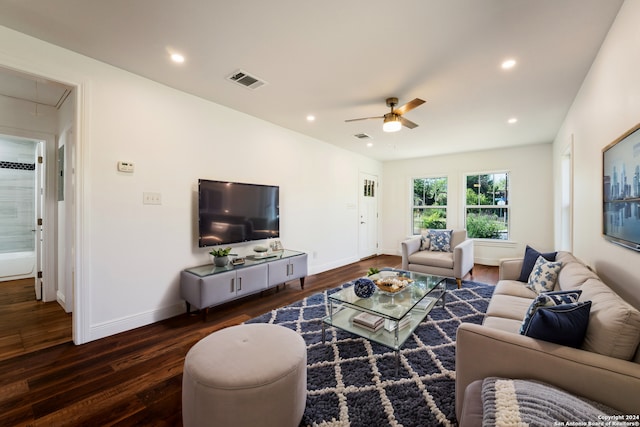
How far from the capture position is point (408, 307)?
2223 mm

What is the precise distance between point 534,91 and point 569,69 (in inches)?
17.7

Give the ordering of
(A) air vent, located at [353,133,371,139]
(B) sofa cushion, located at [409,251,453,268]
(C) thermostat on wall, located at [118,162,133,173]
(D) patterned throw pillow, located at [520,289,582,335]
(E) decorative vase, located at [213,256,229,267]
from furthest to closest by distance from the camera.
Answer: (A) air vent, located at [353,133,371,139], (B) sofa cushion, located at [409,251,453,268], (E) decorative vase, located at [213,256,229,267], (C) thermostat on wall, located at [118,162,133,173], (D) patterned throw pillow, located at [520,289,582,335]

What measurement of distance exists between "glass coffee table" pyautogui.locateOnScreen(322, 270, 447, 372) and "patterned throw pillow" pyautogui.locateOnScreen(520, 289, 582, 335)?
2.52ft

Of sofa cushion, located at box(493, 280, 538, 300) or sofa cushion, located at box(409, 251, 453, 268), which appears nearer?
sofa cushion, located at box(493, 280, 538, 300)

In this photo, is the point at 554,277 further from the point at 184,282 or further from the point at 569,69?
the point at 184,282

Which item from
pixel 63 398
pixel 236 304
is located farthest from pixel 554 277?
pixel 63 398

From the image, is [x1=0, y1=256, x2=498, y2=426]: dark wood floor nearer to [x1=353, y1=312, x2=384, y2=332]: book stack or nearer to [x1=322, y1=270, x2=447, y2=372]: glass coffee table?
[x1=322, y1=270, x2=447, y2=372]: glass coffee table

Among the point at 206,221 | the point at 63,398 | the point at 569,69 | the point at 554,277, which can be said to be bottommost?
the point at 63,398

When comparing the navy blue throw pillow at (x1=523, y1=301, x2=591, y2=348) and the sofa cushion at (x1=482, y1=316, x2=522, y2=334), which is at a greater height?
the navy blue throw pillow at (x1=523, y1=301, x2=591, y2=348)

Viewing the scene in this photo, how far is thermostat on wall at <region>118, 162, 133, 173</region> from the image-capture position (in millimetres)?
2553

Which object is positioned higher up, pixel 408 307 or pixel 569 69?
pixel 569 69

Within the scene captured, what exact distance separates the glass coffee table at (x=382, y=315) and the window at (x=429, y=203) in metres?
3.94

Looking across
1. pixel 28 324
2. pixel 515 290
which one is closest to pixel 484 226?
pixel 515 290

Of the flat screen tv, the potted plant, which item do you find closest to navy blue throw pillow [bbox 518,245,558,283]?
the flat screen tv
